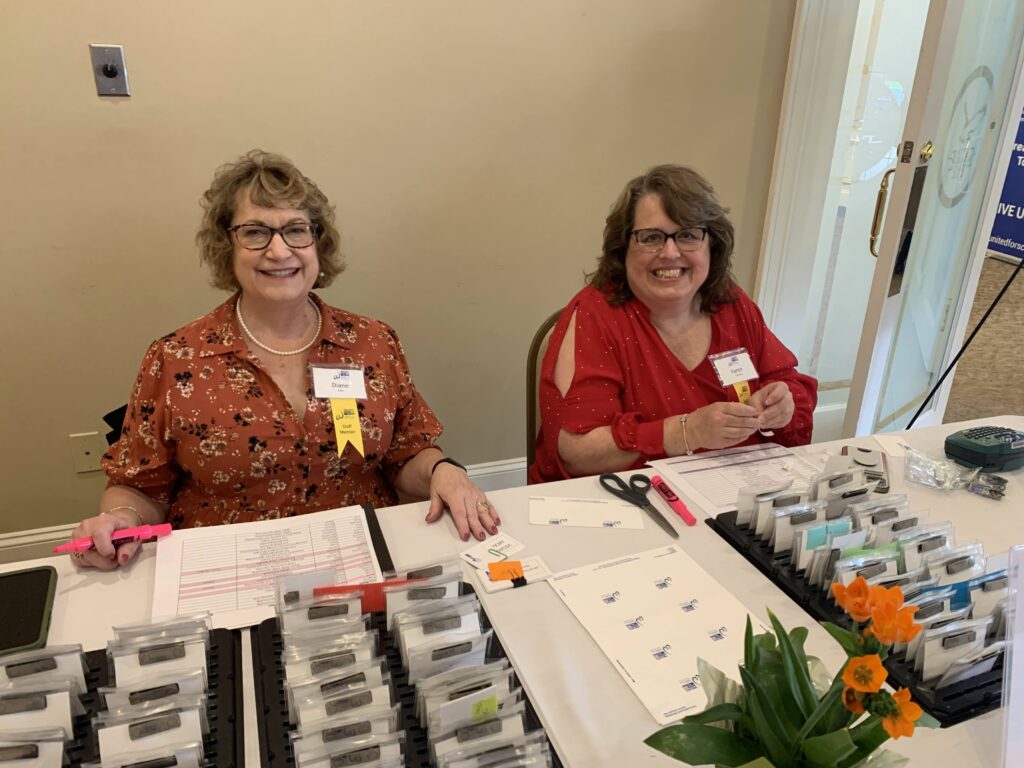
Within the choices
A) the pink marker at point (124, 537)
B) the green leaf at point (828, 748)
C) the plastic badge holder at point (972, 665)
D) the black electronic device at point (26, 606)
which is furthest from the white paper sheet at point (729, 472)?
the black electronic device at point (26, 606)

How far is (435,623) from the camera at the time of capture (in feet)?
2.91

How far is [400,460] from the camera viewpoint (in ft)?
5.40

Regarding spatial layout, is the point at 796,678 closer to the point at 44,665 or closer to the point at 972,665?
the point at 972,665

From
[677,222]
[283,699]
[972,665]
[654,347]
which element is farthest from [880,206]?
[283,699]

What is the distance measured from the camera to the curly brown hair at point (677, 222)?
5.56ft

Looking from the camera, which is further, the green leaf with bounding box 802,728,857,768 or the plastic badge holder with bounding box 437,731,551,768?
the plastic badge holder with bounding box 437,731,551,768

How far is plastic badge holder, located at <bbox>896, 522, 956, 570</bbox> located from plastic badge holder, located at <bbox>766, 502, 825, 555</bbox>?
0.12 m

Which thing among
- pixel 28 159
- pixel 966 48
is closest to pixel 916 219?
pixel 966 48

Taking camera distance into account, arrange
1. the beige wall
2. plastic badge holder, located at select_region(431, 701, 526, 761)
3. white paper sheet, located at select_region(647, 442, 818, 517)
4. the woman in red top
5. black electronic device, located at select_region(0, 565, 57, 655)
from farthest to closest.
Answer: the beige wall
the woman in red top
white paper sheet, located at select_region(647, 442, 818, 517)
black electronic device, located at select_region(0, 565, 57, 655)
plastic badge holder, located at select_region(431, 701, 526, 761)

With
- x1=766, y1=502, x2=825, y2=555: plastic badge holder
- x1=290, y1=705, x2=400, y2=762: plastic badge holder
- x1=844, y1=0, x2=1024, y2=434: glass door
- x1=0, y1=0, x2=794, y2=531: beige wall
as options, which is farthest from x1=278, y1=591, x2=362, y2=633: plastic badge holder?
x1=844, y1=0, x2=1024, y2=434: glass door

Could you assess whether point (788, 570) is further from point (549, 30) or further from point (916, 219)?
point (549, 30)

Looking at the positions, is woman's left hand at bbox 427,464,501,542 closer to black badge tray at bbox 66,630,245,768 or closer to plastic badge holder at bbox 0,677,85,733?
black badge tray at bbox 66,630,245,768

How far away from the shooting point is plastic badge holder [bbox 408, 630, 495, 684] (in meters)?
0.86

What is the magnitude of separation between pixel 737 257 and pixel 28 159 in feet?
7.92
